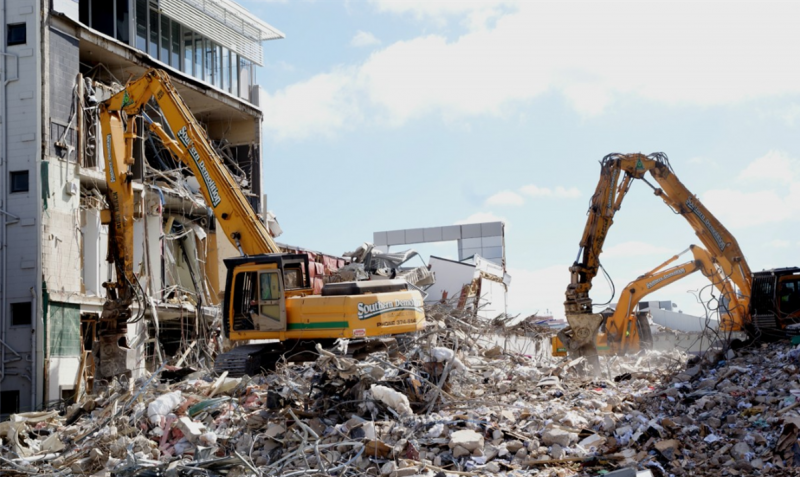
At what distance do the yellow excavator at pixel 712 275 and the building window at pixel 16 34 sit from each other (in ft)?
45.2

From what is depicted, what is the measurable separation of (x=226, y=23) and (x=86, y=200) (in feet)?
29.6

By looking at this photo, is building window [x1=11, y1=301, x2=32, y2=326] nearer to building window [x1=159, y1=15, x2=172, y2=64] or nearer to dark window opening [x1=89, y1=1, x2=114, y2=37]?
dark window opening [x1=89, y1=1, x2=114, y2=37]

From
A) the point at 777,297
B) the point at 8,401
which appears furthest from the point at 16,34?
the point at 777,297

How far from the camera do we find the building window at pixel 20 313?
61.4ft

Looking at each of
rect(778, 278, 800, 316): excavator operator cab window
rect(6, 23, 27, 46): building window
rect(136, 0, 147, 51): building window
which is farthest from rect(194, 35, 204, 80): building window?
rect(778, 278, 800, 316): excavator operator cab window

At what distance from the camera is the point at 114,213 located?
16578 millimetres

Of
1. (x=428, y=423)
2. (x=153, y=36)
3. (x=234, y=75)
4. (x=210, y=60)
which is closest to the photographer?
(x=428, y=423)

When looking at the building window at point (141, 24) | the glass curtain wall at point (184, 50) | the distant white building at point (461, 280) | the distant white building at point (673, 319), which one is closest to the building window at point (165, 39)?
the glass curtain wall at point (184, 50)

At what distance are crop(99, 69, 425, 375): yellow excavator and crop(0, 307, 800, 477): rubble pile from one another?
58 cm

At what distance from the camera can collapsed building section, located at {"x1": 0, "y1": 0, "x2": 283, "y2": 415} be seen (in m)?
18.7

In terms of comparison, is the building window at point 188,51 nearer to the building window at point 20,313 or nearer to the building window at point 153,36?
the building window at point 153,36

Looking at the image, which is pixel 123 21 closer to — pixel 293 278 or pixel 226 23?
pixel 226 23

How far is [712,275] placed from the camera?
18.9 meters

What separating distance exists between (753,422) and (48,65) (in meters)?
17.0
